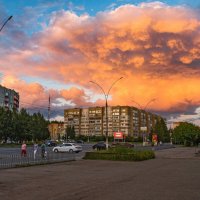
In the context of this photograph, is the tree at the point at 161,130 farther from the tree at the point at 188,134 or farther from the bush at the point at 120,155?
the bush at the point at 120,155

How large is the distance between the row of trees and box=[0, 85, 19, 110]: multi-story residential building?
50081 millimetres

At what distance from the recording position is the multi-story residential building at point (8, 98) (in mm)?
159000

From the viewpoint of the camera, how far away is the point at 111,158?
123ft

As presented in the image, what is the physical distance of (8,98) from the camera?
16488cm

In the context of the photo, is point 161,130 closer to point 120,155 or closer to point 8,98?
point 8,98

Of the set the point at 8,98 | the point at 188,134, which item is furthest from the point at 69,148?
the point at 8,98

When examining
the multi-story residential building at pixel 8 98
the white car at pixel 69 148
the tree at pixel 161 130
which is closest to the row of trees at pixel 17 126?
the white car at pixel 69 148

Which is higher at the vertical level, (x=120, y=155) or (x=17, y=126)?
(x=17, y=126)

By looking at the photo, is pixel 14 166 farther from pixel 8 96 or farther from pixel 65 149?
pixel 8 96

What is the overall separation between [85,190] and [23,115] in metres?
87.5

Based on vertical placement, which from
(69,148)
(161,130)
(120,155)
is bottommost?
(120,155)

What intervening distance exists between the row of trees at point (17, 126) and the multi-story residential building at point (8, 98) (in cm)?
5008

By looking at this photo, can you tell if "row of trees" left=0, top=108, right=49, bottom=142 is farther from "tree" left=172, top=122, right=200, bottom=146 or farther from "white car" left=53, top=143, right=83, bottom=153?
"tree" left=172, top=122, right=200, bottom=146

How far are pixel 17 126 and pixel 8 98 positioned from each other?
72286 millimetres
